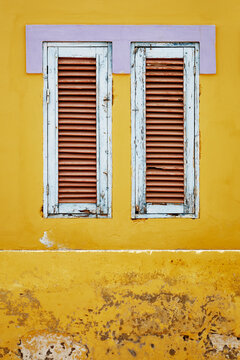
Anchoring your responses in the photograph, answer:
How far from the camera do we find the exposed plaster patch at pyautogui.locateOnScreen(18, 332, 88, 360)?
8.54 feet

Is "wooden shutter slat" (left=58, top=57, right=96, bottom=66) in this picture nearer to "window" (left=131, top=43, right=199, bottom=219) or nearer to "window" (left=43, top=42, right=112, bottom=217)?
"window" (left=43, top=42, right=112, bottom=217)

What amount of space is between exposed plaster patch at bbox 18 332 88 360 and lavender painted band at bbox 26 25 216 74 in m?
2.14

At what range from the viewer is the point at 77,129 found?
353 cm

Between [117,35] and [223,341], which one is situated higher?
[117,35]

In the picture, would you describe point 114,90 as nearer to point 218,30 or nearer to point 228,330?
point 218,30

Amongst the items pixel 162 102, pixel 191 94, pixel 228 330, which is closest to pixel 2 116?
pixel 162 102

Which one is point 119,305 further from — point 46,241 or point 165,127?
point 165,127

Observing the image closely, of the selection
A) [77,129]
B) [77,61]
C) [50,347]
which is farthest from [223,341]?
[77,61]

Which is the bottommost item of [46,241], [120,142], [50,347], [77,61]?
[50,347]

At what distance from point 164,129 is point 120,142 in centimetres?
40

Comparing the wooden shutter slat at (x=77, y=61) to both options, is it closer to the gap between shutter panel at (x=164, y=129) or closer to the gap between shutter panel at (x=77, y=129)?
the gap between shutter panel at (x=77, y=129)

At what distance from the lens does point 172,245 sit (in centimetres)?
349

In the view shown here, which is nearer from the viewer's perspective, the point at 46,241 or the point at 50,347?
the point at 50,347

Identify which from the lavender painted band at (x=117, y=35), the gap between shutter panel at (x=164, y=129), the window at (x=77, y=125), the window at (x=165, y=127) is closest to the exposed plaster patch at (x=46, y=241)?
the window at (x=77, y=125)
